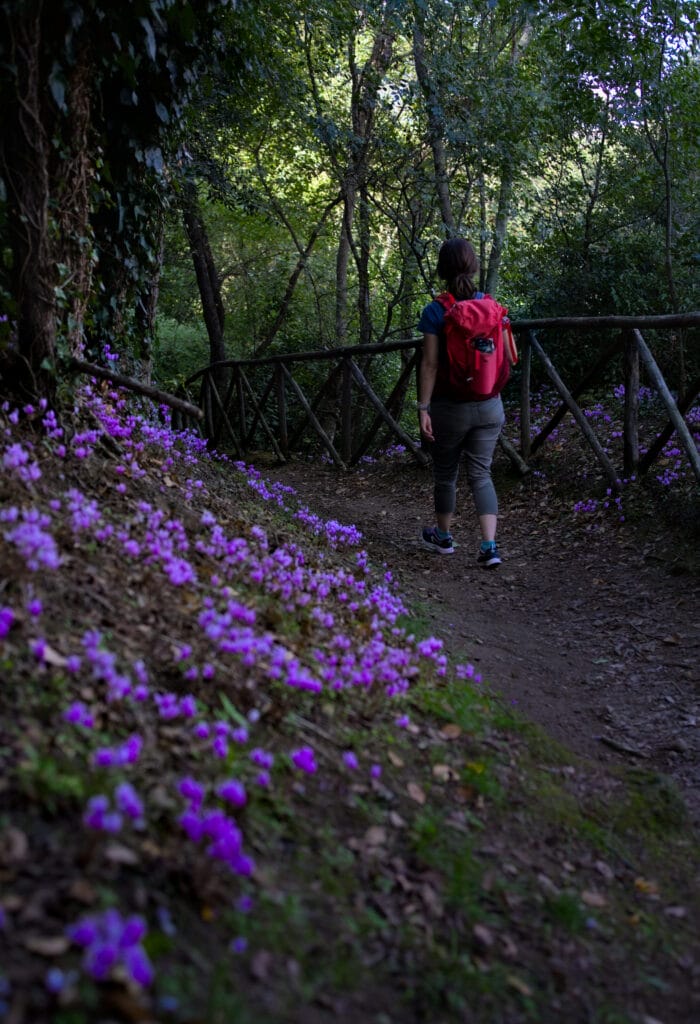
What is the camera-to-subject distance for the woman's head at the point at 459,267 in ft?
17.9

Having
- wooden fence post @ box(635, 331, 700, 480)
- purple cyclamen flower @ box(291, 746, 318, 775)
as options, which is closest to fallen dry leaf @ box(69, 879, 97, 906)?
purple cyclamen flower @ box(291, 746, 318, 775)

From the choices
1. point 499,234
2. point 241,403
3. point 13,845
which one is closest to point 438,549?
point 13,845

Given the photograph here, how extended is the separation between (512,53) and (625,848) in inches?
533

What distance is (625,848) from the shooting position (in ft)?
9.45

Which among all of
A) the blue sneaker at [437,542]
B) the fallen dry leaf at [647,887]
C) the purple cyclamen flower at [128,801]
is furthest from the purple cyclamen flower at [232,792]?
the blue sneaker at [437,542]

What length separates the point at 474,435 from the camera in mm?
5914

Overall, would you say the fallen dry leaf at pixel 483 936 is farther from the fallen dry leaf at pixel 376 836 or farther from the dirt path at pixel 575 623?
the dirt path at pixel 575 623

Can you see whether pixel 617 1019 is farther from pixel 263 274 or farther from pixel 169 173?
pixel 263 274

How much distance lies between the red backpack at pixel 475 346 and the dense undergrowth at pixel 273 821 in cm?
237

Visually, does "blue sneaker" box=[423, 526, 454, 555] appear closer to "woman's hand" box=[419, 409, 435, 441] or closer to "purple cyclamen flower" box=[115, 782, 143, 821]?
"woman's hand" box=[419, 409, 435, 441]

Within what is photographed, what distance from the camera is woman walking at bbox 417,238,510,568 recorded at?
5.56 meters

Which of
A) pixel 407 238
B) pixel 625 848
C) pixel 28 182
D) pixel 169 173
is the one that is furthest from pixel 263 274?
pixel 625 848

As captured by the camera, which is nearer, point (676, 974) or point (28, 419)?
point (676, 974)

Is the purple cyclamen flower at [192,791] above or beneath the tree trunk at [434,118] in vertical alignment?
beneath
